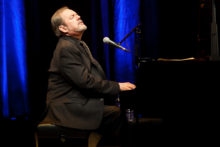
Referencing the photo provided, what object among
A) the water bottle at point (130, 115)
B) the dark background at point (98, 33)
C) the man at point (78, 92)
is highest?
the dark background at point (98, 33)

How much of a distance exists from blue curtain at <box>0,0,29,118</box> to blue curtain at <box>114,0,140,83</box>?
122 centimetres

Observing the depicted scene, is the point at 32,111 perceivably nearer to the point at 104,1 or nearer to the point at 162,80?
the point at 104,1

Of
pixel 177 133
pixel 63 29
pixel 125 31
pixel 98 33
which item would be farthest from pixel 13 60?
pixel 177 133

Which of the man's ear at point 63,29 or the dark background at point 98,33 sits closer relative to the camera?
the man's ear at point 63,29

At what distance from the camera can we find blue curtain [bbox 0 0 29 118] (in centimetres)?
321

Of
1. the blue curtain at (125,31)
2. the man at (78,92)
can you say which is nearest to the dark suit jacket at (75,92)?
the man at (78,92)

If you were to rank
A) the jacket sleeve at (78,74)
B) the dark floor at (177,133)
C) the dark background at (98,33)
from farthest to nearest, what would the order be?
the dark background at (98,33), the jacket sleeve at (78,74), the dark floor at (177,133)

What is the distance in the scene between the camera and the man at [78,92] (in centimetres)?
197

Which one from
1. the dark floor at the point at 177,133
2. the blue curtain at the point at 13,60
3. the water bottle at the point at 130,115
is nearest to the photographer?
the dark floor at the point at 177,133

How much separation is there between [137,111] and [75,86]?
21.3 inches

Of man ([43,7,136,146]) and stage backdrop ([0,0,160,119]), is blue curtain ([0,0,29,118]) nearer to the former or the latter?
stage backdrop ([0,0,160,119])

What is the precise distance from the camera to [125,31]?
304 centimetres

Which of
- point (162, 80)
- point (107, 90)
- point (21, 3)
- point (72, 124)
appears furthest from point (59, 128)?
point (21, 3)

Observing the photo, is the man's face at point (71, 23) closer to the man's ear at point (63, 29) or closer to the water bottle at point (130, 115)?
the man's ear at point (63, 29)
